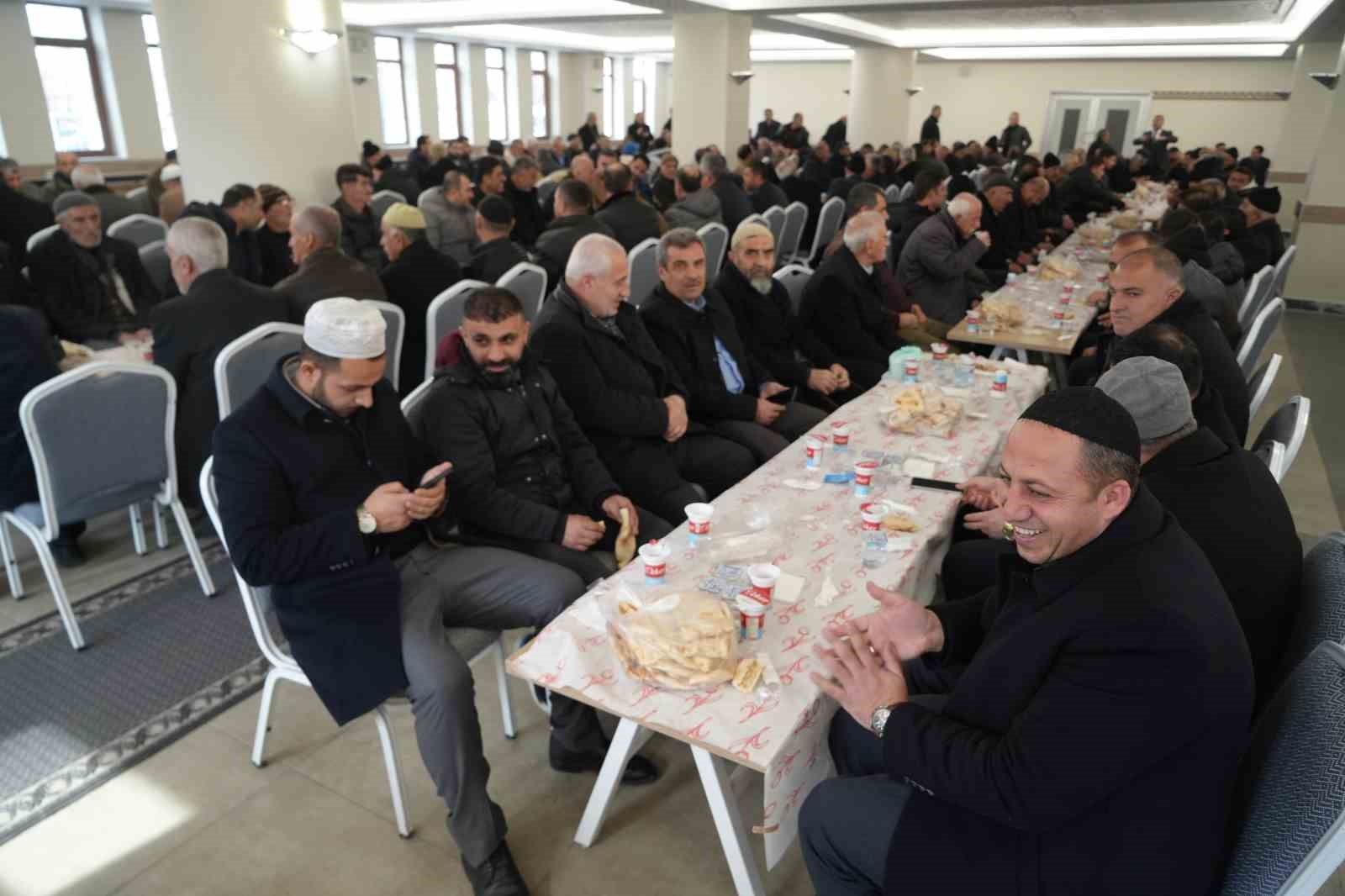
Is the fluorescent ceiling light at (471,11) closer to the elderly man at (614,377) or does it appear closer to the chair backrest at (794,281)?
the chair backrest at (794,281)

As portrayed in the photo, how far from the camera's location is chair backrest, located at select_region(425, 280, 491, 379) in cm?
357

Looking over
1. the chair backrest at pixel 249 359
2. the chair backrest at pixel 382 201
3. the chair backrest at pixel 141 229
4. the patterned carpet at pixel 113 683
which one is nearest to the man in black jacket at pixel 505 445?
the chair backrest at pixel 249 359

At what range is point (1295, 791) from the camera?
3.97ft

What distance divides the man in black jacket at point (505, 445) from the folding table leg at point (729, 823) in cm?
82

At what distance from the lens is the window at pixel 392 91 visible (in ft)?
52.2

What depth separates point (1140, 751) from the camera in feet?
4.08

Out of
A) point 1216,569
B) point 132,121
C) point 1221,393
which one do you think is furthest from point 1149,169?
point 132,121

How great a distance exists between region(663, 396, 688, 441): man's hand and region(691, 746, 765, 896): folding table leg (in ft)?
4.72

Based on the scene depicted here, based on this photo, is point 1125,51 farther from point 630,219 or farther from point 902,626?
point 902,626

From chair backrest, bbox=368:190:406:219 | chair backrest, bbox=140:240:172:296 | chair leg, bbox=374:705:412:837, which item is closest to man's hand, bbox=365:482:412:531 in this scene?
chair leg, bbox=374:705:412:837

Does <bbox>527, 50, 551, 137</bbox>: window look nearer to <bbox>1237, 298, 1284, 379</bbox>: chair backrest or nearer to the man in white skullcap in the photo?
<bbox>1237, 298, 1284, 379</bbox>: chair backrest

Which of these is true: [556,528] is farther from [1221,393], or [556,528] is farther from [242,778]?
[1221,393]

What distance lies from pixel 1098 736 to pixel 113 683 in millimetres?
2711

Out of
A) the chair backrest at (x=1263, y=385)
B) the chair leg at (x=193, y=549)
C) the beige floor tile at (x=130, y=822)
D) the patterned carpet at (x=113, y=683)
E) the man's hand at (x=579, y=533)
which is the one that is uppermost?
the chair backrest at (x=1263, y=385)
